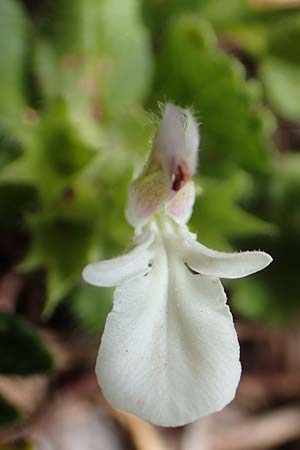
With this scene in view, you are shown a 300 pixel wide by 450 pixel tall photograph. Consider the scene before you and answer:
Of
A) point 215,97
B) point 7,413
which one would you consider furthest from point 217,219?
point 7,413

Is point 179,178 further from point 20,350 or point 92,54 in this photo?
point 92,54

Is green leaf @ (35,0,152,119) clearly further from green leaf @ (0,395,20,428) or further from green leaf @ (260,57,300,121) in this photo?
green leaf @ (0,395,20,428)

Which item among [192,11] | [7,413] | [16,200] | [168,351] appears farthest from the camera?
[192,11]

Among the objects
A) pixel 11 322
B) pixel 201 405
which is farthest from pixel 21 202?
pixel 201 405

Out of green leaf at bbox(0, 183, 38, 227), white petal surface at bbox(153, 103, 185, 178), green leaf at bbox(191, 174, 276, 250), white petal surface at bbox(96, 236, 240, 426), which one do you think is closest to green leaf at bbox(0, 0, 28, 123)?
green leaf at bbox(0, 183, 38, 227)

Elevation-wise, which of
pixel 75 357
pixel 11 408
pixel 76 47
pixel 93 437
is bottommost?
pixel 93 437

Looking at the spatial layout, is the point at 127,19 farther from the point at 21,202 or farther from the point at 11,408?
the point at 11,408
